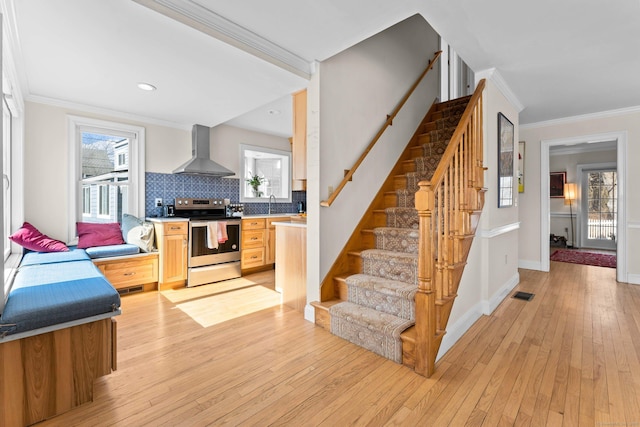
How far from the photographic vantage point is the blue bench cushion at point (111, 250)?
337cm

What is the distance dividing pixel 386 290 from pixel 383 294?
71 millimetres

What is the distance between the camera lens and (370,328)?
7.45ft

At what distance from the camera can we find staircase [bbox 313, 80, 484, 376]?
Result: 1.97 meters

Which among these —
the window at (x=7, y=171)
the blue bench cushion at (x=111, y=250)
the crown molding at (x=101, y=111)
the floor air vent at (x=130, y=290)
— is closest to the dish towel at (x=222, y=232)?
the blue bench cushion at (x=111, y=250)

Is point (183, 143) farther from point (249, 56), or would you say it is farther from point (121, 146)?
point (249, 56)

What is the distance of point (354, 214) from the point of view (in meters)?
3.17

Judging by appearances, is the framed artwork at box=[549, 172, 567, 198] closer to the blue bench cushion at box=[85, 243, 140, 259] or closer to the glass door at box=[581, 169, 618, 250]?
the glass door at box=[581, 169, 618, 250]

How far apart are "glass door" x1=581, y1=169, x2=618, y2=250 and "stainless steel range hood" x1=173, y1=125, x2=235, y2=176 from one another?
8.38m

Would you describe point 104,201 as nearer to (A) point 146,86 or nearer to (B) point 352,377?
(A) point 146,86

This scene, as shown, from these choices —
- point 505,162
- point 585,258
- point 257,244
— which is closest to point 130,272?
point 257,244

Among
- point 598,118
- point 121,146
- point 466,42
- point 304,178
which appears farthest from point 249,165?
point 598,118

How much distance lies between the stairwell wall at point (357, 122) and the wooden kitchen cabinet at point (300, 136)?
0.19 metres

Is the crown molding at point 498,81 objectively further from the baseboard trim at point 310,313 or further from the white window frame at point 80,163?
the white window frame at point 80,163

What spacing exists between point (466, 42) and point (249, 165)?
403 cm
